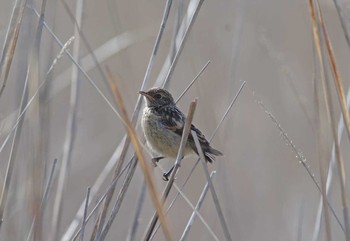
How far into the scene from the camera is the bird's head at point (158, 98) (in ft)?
11.0

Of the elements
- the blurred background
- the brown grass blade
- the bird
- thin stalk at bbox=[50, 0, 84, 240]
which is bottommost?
the brown grass blade

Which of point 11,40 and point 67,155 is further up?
point 11,40

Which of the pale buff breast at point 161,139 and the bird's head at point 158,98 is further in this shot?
the pale buff breast at point 161,139

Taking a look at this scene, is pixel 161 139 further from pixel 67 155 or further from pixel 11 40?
pixel 11 40

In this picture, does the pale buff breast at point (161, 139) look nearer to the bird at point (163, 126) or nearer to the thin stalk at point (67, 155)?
the bird at point (163, 126)

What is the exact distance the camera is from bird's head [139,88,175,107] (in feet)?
11.0

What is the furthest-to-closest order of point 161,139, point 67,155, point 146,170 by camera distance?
point 161,139
point 67,155
point 146,170

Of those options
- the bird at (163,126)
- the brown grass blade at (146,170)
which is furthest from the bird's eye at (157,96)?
the brown grass blade at (146,170)

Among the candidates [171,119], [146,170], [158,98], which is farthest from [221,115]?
[146,170]

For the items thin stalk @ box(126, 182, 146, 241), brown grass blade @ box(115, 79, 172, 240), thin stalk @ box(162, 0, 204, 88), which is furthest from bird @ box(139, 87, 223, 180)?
brown grass blade @ box(115, 79, 172, 240)

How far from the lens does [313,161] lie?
4973mm

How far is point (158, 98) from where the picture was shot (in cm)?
347

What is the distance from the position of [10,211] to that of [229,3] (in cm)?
267

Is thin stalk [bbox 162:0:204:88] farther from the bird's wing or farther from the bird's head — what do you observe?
the bird's wing
